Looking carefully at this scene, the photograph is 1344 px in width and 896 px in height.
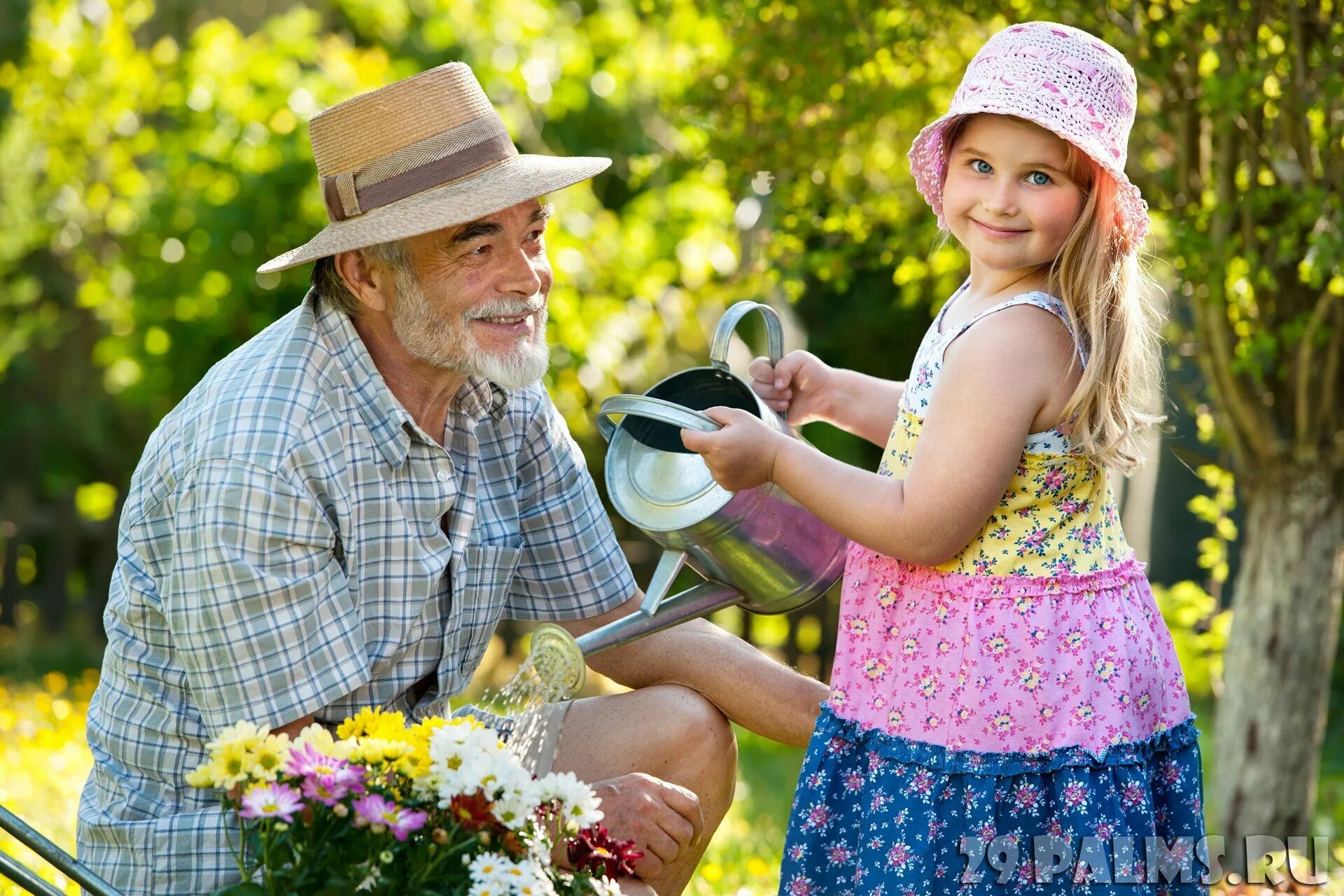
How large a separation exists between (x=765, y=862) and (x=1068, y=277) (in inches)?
77.0

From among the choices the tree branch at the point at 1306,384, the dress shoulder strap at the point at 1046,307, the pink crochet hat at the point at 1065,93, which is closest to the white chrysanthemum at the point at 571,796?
the dress shoulder strap at the point at 1046,307

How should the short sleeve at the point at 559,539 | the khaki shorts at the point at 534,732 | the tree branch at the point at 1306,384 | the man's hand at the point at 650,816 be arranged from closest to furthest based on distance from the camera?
the man's hand at the point at 650,816, the khaki shorts at the point at 534,732, the short sleeve at the point at 559,539, the tree branch at the point at 1306,384

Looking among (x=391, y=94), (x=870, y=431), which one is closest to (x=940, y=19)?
(x=870, y=431)

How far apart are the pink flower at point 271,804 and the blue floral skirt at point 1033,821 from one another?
84 cm

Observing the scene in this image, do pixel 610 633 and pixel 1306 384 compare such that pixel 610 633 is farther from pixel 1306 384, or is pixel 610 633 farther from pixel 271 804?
pixel 1306 384

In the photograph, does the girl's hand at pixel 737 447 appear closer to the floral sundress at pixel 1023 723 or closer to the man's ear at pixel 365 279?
the floral sundress at pixel 1023 723

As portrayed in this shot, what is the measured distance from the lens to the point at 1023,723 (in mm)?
2062

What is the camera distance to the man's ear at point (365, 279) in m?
2.40

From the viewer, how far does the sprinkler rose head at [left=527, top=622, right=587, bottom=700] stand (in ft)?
7.39

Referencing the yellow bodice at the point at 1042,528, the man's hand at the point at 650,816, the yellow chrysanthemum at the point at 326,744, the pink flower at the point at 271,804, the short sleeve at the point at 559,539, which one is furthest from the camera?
the short sleeve at the point at 559,539

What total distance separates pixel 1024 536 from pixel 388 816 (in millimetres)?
969

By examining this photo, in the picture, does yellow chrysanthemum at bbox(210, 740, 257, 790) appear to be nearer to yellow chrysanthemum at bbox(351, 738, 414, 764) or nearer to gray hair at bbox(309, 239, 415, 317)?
yellow chrysanthemum at bbox(351, 738, 414, 764)

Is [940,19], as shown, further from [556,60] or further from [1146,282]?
[556,60]

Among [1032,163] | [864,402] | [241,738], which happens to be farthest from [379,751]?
[1032,163]
